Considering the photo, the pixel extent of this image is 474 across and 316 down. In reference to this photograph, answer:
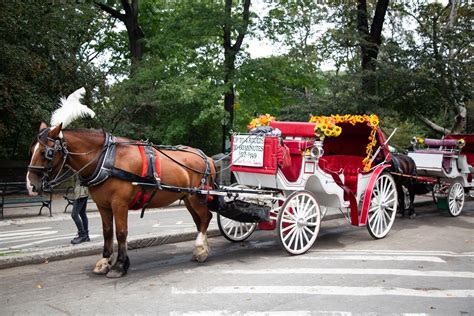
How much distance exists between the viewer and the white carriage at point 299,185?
299 inches

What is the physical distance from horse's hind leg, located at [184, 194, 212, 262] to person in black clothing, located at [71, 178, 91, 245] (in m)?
2.18

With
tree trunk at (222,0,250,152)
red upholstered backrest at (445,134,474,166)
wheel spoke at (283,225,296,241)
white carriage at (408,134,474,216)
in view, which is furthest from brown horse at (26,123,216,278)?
tree trunk at (222,0,250,152)

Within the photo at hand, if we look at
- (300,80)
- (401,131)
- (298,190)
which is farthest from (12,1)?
(401,131)

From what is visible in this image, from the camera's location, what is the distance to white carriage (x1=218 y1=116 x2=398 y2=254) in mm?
7598

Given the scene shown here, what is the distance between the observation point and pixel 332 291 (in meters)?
5.88

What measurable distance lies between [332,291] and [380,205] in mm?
3833

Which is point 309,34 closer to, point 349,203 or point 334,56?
point 334,56

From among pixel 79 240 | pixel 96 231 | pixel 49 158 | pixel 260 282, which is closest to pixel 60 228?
pixel 96 231

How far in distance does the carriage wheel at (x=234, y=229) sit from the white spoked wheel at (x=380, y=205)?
232 centimetres

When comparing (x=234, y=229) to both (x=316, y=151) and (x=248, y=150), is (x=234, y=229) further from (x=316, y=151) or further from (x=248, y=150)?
(x=316, y=151)

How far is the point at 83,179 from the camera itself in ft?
20.9

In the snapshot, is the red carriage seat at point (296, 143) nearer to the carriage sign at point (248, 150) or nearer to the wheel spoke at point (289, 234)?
the carriage sign at point (248, 150)

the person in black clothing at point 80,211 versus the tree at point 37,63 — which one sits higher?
the tree at point 37,63

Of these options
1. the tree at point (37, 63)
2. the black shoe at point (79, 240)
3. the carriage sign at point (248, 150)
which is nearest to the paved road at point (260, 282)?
the black shoe at point (79, 240)
